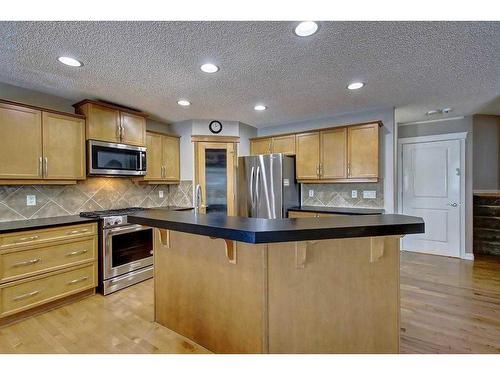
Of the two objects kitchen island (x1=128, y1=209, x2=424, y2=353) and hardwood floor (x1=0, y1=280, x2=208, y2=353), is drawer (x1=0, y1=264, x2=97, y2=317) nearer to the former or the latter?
hardwood floor (x1=0, y1=280, x2=208, y2=353)

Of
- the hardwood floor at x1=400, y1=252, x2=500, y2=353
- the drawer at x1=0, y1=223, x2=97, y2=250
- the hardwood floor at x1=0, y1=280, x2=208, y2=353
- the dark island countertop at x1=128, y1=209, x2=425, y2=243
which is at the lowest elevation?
the hardwood floor at x1=0, y1=280, x2=208, y2=353

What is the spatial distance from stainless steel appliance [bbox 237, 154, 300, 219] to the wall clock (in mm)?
622

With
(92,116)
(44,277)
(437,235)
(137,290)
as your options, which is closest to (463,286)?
(437,235)

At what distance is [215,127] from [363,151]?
94.3 inches

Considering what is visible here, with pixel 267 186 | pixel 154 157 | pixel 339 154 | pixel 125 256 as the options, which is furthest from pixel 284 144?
pixel 125 256

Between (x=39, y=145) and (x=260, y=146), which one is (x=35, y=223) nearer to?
(x=39, y=145)

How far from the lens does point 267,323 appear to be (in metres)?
1.59

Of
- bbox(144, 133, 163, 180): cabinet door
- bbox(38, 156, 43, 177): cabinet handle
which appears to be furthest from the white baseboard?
bbox(38, 156, 43, 177): cabinet handle

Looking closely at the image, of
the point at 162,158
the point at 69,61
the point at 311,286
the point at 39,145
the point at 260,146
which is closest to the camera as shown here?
the point at 311,286

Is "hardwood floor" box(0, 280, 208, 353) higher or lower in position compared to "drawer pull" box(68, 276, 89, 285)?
lower

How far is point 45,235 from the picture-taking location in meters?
2.59

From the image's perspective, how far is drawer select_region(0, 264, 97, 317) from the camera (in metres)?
2.34

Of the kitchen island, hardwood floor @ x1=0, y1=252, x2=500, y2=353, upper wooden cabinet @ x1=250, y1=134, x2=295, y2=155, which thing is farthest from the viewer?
upper wooden cabinet @ x1=250, y1=134, x2=295, y2=155

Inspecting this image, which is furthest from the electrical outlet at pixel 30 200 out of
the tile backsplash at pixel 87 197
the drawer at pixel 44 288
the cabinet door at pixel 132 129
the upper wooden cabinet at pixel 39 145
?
the cabinet door at pixel 132 129
